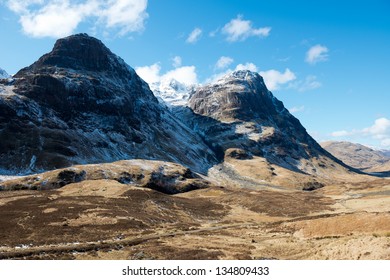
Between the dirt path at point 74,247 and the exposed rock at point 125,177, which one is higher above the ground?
the exposed rock at point 125,177

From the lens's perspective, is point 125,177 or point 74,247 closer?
point 74,247

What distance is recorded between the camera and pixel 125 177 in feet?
518

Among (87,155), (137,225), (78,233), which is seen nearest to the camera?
(78,233)

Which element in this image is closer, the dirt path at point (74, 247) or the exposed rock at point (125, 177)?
the dirt path at point (74, 247)

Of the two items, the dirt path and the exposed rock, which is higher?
the exposed rock

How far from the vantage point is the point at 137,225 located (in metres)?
68.9

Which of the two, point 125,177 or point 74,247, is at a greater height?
point 125,177

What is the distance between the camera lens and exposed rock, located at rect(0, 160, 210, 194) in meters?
136

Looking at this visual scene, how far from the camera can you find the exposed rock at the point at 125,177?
445 ft

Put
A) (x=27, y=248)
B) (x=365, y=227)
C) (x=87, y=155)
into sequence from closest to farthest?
1. (x=27, y=248)
2. (x=365, y=227)
3. (x=87, y=155)

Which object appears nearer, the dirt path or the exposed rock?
the dirt path
